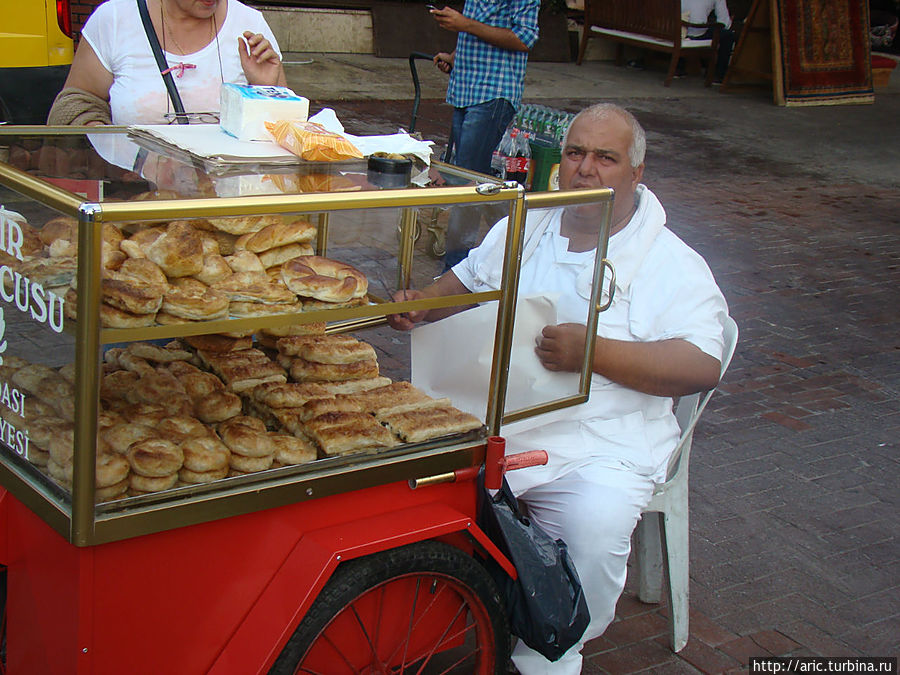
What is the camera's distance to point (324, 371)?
2.25 meters

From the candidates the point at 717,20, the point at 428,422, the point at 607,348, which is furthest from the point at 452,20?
the point at 717,20

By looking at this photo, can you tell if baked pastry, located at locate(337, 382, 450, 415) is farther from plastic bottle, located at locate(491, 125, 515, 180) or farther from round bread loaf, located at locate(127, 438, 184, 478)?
plastic bottle, located at locate(491, 125, 515, 180)

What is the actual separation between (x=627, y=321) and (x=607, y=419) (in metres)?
0.26

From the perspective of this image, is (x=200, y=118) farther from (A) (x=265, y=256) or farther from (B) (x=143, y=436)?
(B) (x=143, y=436)

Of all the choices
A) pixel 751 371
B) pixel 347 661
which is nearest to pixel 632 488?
pixel 347 661

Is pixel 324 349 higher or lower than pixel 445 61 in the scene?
lower

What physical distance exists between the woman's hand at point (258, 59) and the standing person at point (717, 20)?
10.2 metres

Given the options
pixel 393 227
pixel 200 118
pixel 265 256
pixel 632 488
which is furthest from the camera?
pixel 200 118

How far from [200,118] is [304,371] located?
1.01m

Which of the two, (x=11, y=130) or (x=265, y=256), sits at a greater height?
(x=11, y=130)

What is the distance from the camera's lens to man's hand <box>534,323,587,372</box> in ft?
7.49

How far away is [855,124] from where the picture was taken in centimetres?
1180

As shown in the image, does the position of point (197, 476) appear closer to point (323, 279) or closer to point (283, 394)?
point (283, 394)

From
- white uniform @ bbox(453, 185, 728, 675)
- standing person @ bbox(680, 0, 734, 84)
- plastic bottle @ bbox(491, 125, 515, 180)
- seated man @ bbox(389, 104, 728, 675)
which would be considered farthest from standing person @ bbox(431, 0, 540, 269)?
standing person @ bbox(680, 0, 734, 84)
